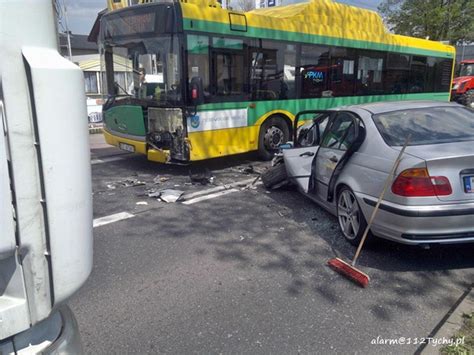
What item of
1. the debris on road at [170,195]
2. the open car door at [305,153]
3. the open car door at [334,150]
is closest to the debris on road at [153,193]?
the debris on road at [170,195]

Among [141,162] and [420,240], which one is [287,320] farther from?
[141,162]

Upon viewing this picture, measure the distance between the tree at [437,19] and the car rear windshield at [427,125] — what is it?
25.8 metres

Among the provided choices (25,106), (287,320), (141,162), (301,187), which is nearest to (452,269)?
(287,320)

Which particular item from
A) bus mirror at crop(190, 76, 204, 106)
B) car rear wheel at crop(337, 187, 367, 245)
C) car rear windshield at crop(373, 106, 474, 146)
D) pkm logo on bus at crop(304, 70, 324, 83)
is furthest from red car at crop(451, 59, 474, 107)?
car rear wheel at crop(337, 187, 367, 245)

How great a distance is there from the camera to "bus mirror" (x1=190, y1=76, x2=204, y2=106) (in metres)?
7.07

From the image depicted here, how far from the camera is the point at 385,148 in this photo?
398 cm

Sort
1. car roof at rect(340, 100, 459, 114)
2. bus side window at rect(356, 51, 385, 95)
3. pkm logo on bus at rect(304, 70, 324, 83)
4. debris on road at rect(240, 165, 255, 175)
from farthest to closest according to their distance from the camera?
bus side window at rect(356, 51, 385, 95), pkm logo on bus at rect(304, 70, 324, 83), debris on road at rect(240, 165, 255, 175), car roof at rect(340, 100, 459, 114)

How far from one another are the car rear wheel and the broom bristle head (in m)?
0.46

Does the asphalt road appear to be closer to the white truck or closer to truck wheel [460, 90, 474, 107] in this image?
the white truck

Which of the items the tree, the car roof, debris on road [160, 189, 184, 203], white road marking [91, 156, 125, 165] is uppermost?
the tree

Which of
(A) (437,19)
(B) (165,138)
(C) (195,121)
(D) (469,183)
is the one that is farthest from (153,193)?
(A) (437,19)

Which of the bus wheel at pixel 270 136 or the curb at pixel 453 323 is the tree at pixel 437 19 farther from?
the curb at pixel 453 323

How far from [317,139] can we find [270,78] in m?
3.30

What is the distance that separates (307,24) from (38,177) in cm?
941
